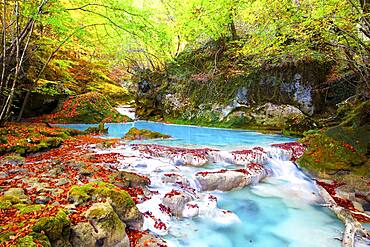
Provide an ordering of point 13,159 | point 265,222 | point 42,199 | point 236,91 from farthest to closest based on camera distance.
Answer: point 236,91
point 13,159
point 265,222
point 42,199

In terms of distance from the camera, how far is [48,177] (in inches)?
224

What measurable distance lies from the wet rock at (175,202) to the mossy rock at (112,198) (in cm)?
97

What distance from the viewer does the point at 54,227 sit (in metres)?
3.25

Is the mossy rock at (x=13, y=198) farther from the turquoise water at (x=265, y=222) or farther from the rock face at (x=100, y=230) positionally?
the turquoise water at (x=265, y=222)

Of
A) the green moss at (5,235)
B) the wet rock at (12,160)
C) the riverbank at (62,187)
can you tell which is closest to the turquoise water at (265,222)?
the riverbank at (62,187)

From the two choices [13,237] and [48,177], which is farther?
[48,177]

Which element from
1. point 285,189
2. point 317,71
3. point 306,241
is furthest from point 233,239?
point 317,71

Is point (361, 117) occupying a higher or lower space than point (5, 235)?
higher

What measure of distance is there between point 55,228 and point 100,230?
0.68 m

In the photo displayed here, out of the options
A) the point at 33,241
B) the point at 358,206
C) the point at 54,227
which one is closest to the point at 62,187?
the point at 54,227

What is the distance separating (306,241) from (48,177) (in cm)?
582

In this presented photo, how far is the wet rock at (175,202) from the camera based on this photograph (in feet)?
18.2

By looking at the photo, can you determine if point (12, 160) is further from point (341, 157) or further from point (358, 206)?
point (341, 157)

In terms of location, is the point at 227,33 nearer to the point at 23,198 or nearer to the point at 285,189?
the point at 285,189
